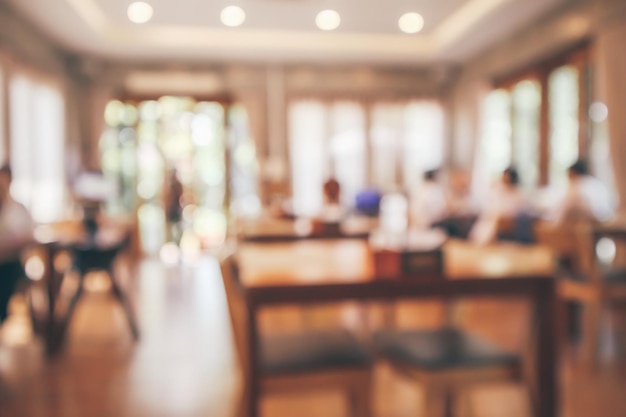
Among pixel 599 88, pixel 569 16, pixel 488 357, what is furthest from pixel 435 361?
pixel 569 16

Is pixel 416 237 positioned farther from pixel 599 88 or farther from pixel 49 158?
pixel 49 158

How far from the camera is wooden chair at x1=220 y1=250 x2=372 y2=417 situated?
172 cm

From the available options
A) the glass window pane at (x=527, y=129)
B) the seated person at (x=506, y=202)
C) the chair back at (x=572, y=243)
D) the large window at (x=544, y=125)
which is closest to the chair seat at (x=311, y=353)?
the chair back at (x=572, y=243)

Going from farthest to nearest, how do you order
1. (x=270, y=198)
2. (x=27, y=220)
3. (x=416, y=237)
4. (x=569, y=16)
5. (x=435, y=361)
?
(x=270, y=198) < (x=569, y=16) < (x=27, y=220) < (x=416, y=237) < (x=435, y=361)

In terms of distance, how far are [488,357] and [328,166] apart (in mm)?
7740

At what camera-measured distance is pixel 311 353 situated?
73.6 inches

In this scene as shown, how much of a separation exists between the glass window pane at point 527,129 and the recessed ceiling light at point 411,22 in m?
1.70

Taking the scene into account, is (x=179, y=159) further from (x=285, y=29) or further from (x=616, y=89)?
(x=616, y=89)

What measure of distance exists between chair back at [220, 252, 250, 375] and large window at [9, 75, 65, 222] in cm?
521

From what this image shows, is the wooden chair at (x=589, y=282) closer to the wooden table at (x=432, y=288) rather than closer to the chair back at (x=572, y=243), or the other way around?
the chair back at (x=572, y=243)

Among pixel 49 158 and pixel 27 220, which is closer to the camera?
pixel 27 220

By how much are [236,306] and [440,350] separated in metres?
0.74

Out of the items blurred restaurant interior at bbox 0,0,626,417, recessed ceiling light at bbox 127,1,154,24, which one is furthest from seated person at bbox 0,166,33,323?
recessed ceiling light at bbox 127,1,154,24

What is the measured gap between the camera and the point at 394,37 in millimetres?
8430
